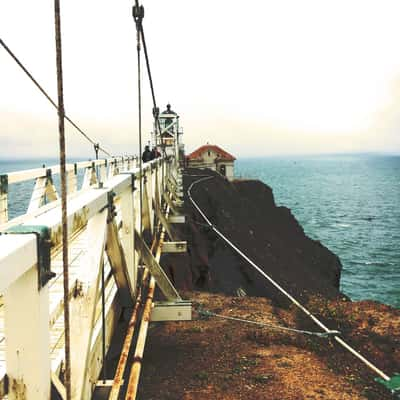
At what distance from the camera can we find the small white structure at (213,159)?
61.4 metres

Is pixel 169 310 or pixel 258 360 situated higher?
pixel 169 310

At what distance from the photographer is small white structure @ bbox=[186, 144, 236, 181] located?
61.4 metres

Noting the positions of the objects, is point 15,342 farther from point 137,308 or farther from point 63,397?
point 137,308

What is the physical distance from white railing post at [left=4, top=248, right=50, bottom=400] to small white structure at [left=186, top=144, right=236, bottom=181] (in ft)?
193

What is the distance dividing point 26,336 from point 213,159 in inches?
2380

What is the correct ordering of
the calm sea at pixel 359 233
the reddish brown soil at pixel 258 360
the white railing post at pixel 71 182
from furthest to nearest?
the calm sea at pixel 359 233 < the white railing post at pixel 71 182 < the reddish brown soil at pixel 258 360

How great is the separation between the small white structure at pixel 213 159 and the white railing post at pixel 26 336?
58.9 m

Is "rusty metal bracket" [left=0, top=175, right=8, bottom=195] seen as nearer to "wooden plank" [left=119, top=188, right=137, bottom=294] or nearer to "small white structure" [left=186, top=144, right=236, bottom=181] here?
"wooden plank" [left=119, top=188, right=137, bottom=294]

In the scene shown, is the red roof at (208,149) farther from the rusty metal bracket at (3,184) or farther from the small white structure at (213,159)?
the rusty metal bracket at (3,184)

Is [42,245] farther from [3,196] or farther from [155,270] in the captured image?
[3,196]

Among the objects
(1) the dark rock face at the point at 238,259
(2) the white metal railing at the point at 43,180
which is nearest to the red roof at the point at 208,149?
(1) the dark rock face at the point at 238,259

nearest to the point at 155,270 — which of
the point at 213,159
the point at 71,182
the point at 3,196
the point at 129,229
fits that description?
the point at 129,229

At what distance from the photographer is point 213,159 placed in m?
62.1

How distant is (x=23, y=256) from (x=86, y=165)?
31.4 feet
